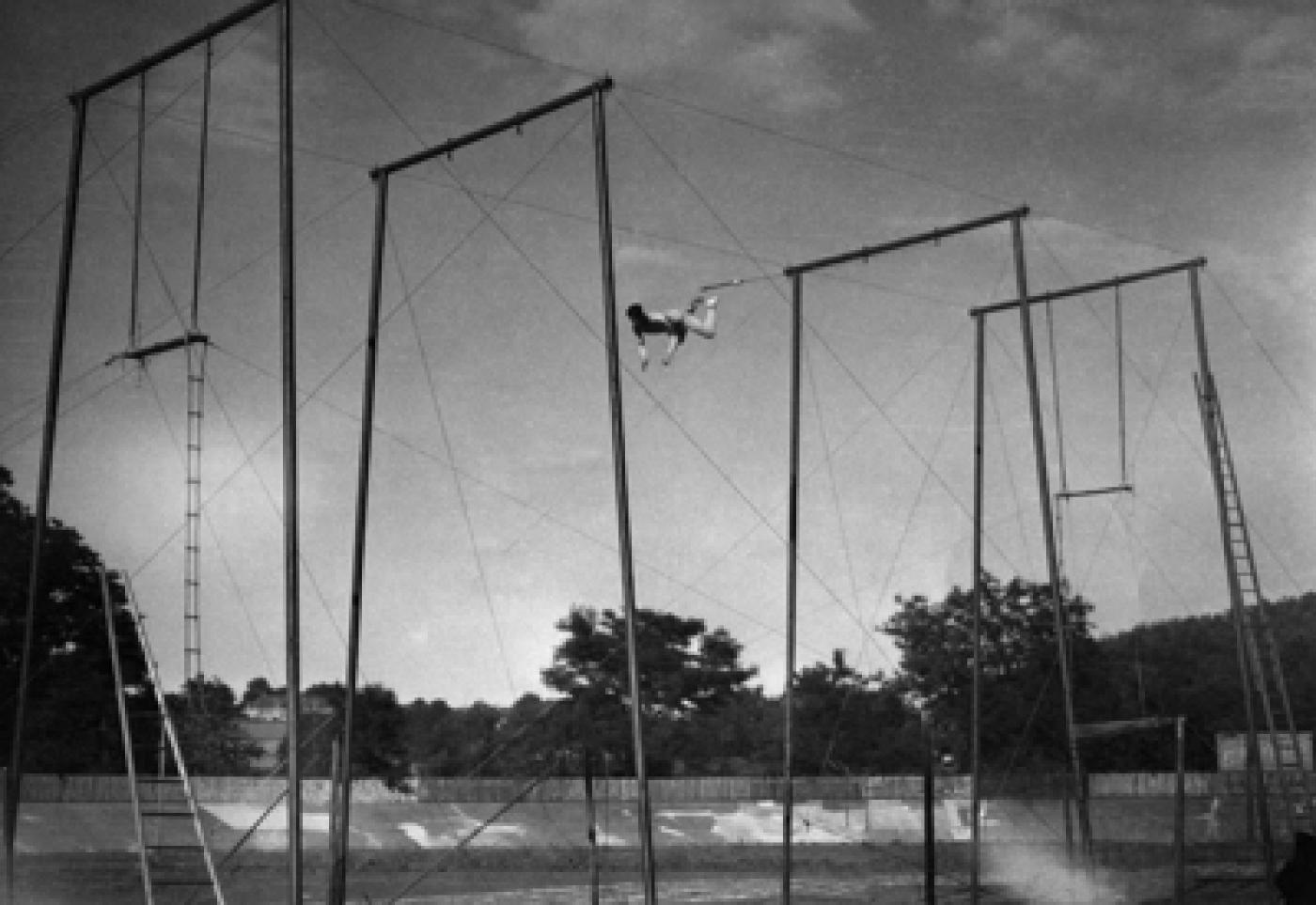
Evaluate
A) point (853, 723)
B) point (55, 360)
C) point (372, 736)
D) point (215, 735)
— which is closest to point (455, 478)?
point (215, 735)

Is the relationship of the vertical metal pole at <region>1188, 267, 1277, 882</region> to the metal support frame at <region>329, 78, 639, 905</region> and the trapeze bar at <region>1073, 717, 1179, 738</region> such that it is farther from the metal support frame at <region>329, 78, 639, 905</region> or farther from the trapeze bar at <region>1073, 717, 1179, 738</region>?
the metal support frame at <region>329, 78, 639, 905</region>

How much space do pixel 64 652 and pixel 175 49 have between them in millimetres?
25843

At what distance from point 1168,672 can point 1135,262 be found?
1711 centimetres

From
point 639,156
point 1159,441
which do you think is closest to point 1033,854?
point 1159,441

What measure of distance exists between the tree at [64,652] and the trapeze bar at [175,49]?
1999 cm

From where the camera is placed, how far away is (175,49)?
566 inches

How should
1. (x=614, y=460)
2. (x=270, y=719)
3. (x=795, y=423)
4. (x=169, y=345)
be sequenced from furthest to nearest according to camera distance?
(x=270, y=719) < (x=795, y=423) < (x=169, y=345) < (x=614, y=460)

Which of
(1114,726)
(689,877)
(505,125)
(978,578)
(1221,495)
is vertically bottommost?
(689,877)

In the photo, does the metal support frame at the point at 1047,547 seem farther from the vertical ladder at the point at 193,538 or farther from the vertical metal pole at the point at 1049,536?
the vertical ladder at the point at 193,538

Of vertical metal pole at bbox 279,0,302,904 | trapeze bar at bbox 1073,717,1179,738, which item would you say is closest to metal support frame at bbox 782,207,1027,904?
trapeze bar at bbox 1073,717,1179,738

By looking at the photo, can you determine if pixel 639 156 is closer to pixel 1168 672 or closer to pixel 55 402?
pixel 55 402

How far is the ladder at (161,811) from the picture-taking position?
13.4m

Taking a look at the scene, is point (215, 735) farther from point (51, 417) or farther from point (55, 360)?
point (55, 360)

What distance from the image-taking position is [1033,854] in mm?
28453
